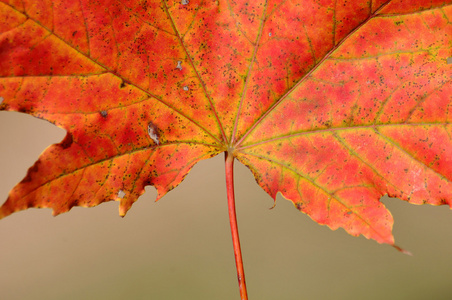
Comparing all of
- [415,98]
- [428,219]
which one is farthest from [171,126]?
[428,219]

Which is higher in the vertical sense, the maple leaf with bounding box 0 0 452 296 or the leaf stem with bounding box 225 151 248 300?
the maple leaf with bounding box 0 0 452 296

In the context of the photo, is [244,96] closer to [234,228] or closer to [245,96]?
[245,96]

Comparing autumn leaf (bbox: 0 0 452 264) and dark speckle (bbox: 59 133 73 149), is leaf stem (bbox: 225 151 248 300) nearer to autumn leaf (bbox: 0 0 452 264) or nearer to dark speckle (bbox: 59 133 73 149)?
autumn leaf (bbox: 0 0 452 264)

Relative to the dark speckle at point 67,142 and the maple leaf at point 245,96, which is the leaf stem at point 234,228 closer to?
the maple leaf at point 245,96

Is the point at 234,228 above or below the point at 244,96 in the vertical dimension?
below

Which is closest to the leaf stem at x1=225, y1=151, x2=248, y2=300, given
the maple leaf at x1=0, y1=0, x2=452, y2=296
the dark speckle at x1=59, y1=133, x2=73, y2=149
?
the maple leaf at x1=0, y1=0, x2=452, y2=296

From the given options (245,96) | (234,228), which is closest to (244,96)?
(245,96)

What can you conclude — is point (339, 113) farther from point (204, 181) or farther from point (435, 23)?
point (204, 181)
